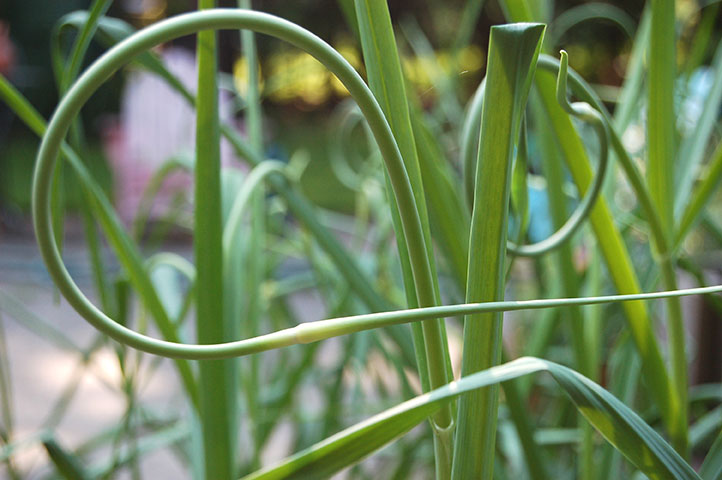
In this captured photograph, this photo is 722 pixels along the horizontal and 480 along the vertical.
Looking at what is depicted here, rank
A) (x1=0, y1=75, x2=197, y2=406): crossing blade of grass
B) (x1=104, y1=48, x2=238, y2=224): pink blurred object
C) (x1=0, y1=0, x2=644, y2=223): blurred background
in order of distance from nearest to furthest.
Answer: (x1=0, y1=75, x2=197, y2=406): crossing blade of grass < (x1=104, y1=48, x2=238, y2=224): pink blurred object < (x1=0, y1=0, x2=644, y2=223): blurred background

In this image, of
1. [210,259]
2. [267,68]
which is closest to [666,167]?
[210,259]

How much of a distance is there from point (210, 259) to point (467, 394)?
0.07 m

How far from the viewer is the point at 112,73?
9 cm

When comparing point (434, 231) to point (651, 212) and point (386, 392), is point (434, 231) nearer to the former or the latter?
point (651, 212)

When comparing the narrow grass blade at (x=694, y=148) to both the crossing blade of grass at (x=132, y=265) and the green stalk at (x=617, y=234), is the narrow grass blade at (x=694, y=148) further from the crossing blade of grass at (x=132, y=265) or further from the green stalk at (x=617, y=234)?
the crossing blade of grass at (x=132, y=265)

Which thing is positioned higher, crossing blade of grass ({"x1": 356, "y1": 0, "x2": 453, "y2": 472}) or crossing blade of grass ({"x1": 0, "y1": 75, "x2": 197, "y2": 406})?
crossing blade of grass ({"x1": 356, "y1": 0, "x2": 453, "y2": 472})

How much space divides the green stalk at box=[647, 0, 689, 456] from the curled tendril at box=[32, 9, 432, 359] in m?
0.11

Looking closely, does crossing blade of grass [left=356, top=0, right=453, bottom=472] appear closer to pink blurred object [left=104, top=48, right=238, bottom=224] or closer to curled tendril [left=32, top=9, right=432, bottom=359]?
curled tendril [left=32, top=9, right=432, bottom=359]

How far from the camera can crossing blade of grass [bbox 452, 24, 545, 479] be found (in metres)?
0.12

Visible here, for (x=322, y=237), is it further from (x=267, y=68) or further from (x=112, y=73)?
(x=267, y=68)

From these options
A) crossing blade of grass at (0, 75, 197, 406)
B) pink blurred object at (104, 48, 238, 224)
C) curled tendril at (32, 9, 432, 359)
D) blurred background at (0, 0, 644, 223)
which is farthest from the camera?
blurred background at (0, 0, 644, 223)

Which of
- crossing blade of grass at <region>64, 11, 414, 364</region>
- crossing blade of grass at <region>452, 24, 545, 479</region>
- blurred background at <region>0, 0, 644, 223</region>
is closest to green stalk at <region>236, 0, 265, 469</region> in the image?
crossing blade of grass at <region>64, 11, 414, 364</region>

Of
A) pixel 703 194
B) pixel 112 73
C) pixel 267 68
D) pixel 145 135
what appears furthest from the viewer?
pixel 267 68

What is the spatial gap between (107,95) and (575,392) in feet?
11.7
